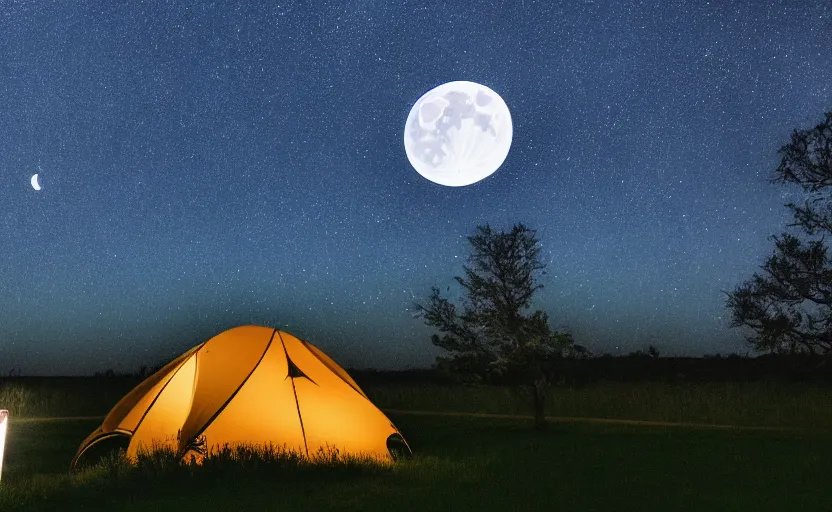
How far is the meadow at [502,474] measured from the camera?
858 cm

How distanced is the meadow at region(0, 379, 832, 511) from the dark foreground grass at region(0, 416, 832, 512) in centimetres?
2

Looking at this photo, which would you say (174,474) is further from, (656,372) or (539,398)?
(656,372)

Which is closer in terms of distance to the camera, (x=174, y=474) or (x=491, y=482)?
(x=174, y=474)

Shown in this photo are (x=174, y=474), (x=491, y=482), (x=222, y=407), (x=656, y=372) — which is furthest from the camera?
(x=656, y=372)

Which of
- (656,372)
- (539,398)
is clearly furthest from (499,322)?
(656,372)

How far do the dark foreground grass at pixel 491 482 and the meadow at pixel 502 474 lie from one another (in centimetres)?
2

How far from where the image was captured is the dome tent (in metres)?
11.1

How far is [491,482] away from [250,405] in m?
3.87

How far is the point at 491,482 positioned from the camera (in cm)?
1018

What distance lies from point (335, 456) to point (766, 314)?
41.5ft

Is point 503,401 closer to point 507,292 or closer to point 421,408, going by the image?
point 421,408

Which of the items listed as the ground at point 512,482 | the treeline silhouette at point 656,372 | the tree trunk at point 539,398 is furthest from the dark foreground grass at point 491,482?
the treeline silhouette at point 656,372

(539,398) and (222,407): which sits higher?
(222,407)

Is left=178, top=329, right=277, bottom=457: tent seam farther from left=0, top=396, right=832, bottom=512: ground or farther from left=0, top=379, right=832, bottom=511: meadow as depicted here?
left=0, top=396, right=832, bottom=512: ground
